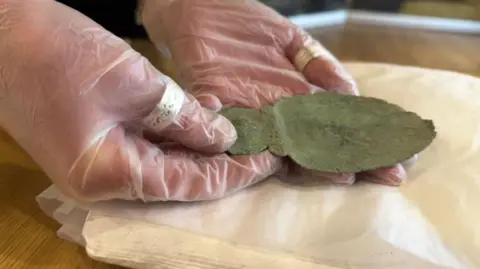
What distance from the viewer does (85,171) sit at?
1.98ft

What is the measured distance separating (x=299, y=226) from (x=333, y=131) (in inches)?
7.5

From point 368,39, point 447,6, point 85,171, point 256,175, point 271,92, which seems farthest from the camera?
point 447,6

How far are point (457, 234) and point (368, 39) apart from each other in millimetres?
1202

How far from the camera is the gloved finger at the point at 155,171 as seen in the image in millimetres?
607

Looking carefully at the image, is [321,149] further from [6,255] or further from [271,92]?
[6,255]

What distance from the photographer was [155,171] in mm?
643

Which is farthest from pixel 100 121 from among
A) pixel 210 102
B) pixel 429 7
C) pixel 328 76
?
pixel 429 7

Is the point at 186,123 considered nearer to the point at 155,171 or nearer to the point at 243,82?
the point at 155,171

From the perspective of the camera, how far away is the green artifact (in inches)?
28.8

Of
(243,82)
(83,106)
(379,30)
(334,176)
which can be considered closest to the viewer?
(83,106)

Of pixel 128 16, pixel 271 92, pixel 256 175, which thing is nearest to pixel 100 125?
pixel 256 175

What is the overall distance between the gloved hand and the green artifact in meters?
0.04

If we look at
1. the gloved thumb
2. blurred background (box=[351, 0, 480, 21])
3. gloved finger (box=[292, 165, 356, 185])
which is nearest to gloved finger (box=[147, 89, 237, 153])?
the gloved thumb

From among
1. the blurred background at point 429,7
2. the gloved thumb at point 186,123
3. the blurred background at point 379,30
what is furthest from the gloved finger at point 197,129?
the blurred background at point 429,7
